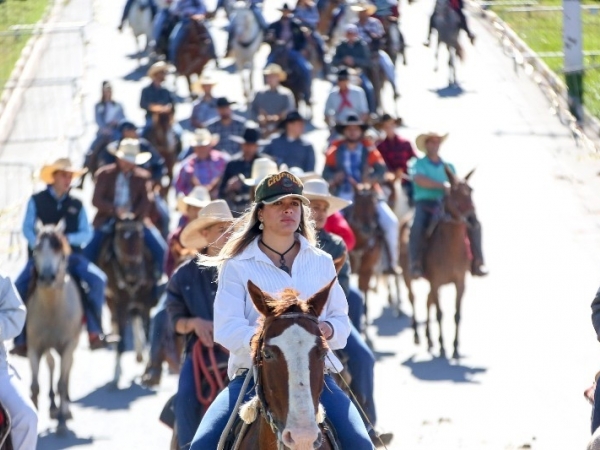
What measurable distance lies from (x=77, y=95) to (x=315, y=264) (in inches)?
1140

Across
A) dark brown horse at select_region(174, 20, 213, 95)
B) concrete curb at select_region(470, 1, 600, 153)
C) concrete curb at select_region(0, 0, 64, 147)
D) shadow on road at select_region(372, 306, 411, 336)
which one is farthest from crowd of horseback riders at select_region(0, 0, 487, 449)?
concrete curb at select_region(0, 0, 64, 147)

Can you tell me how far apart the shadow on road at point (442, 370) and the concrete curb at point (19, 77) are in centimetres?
1603

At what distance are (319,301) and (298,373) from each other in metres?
0.52

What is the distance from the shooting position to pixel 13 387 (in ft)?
34.1

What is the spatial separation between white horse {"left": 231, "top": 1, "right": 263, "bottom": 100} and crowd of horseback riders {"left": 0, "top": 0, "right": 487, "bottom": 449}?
0.16 metres

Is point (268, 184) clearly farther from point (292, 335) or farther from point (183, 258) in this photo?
point (183, 258)

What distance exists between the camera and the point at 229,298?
8.78 metres

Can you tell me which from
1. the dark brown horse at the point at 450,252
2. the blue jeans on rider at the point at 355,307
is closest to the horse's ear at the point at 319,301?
the blue jeans on rider at the point at 355,307

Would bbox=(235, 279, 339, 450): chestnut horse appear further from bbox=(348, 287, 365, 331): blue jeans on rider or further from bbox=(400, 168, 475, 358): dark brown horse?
bbox=(400, 168, 475, 358): dark brown horse

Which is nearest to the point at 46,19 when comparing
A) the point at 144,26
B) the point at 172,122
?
the point at 144,26

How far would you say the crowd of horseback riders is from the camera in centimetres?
880

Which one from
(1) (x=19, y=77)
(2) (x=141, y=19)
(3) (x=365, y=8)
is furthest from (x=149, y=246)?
(2) (x=141, y=19)

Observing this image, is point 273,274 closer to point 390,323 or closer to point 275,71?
point 390,323

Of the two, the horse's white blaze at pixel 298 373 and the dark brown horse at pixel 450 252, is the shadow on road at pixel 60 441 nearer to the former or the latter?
the dark brown horse at pixel 450 252
